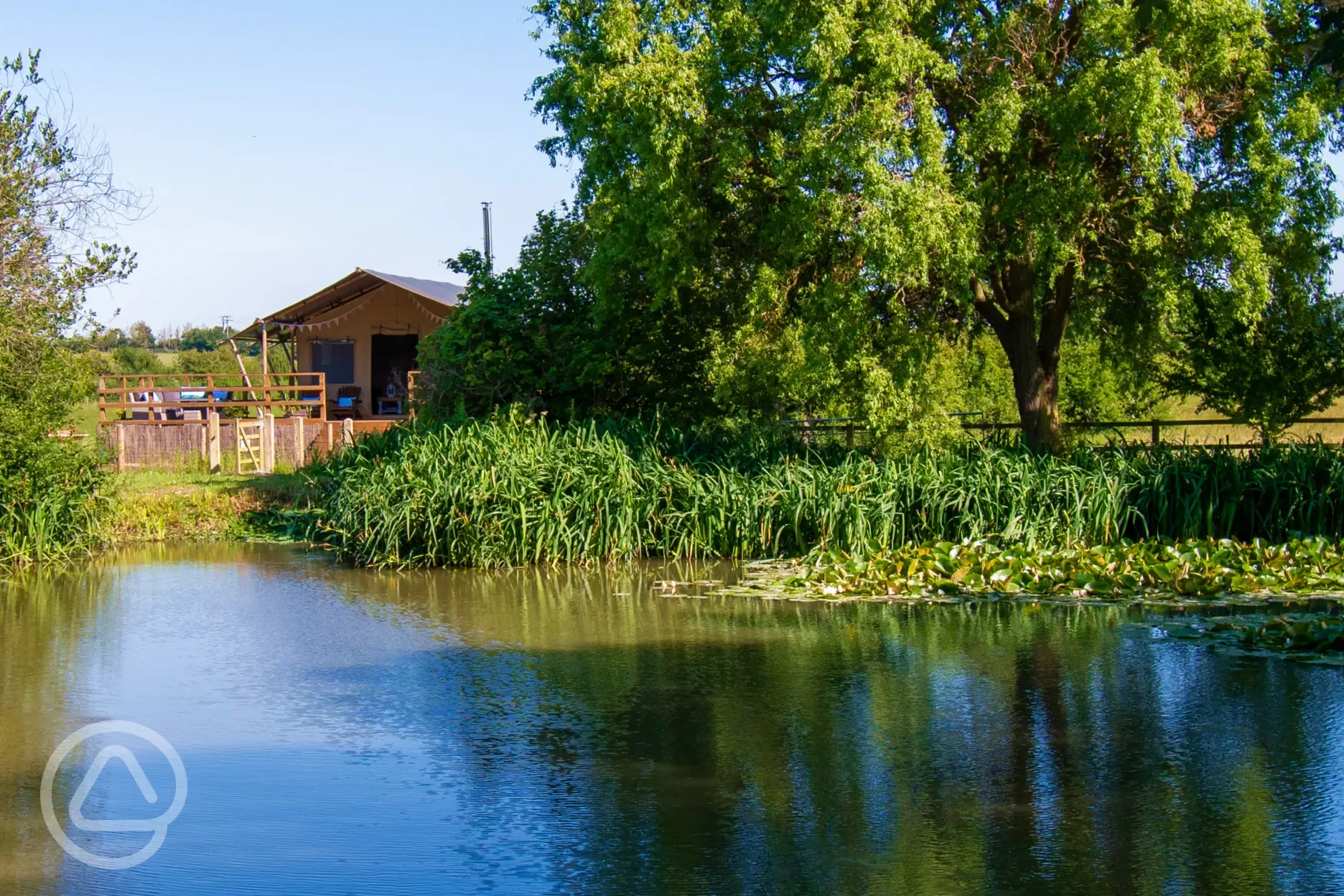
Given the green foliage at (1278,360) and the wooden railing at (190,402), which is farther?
the wooden railing at (190,402)

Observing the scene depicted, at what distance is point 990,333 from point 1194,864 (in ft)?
65.5

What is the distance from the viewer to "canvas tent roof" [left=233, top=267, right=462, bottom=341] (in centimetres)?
3180

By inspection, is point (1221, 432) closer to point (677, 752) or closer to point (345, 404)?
point (345, 404)

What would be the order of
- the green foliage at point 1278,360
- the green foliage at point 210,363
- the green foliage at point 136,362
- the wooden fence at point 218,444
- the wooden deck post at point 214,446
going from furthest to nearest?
the green foliage at point 136,362, the green foliage at point 210,363, the wooden fence at point 218,444, the wooden deck post at point 214,446, the green foliage at point 1278,360

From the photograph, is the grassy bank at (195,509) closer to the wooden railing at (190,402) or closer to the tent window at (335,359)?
the wooden railing at (190,402)

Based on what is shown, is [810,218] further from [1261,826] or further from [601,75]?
[1261,826]

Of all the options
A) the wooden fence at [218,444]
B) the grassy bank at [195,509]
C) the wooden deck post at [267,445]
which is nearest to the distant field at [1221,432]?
the grassy bank at [195,509]

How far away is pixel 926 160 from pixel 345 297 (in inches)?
866

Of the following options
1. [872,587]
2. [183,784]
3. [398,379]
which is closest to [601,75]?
[872,587]

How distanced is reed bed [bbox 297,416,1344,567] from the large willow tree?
4.54 feet

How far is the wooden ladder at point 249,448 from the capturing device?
2297 centimetres

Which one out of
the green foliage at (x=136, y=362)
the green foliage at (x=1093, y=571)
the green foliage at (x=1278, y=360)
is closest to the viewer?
the green foliage at (x=1093, y=571)

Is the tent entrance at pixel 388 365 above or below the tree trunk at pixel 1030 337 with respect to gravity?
above

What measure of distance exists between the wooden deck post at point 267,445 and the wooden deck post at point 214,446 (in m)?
0.73
